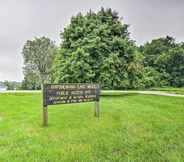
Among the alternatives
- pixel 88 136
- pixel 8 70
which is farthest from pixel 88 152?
pixel 8 70

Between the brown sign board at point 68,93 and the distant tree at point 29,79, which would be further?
the distant tree at point 29,79

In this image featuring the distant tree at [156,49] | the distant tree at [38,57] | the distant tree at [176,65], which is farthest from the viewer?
the distant tree at [38,57]

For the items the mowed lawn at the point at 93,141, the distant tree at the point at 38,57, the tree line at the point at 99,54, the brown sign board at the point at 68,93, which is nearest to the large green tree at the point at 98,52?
the tree line at the point at 99,54

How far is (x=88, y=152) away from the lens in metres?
3.89

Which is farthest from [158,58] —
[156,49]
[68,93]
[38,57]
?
[68,93]

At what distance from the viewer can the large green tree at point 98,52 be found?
15.5 metres

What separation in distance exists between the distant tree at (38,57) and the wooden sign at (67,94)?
33056mm

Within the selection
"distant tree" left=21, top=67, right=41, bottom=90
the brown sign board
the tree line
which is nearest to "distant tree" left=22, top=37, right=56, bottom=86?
"distant tree" left=21, top=67, right=41, bottom=90

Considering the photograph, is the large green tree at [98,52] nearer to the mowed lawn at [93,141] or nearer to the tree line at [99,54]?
the tree line at [99,54]

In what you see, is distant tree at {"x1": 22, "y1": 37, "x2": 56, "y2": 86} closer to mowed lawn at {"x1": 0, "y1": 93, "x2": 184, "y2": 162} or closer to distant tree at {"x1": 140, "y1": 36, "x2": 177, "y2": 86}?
distant tree at {"x1": 140, "y1": 36, "x2": 177, "y2": 86}

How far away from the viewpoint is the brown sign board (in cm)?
632

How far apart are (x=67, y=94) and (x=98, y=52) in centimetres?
988

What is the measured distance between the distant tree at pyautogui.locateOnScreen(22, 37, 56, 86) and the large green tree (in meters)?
22.9

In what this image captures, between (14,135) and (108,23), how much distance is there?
14931 mm
